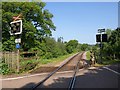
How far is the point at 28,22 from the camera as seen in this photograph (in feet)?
135

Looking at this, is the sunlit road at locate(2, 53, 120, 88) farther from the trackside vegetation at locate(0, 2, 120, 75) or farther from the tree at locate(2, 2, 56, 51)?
the tree at locate(2, 2, 56, 51)

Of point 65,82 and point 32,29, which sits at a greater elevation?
point 32,29

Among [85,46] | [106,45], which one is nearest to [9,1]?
[106,45]

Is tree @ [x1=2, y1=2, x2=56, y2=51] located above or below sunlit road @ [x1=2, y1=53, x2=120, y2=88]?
above

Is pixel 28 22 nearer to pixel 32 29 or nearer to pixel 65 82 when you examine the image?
pixel 32 29

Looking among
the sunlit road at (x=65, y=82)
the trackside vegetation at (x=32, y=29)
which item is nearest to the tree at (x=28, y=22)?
the trackside vegetation at (x=32, y=29)

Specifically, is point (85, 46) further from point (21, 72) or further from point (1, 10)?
point (21, 72)

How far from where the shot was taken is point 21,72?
66.0ft

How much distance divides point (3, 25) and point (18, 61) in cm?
2141

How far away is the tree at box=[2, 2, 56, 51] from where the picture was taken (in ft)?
131


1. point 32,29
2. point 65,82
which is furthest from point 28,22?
point 65,82

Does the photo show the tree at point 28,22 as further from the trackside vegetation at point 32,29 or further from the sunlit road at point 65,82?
the sunlit road at point 65,82

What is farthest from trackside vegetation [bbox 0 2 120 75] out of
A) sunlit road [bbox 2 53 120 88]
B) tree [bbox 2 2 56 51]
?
sunlit road [bbox 2 53 120 88]

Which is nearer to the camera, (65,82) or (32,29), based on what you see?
(65,82)
